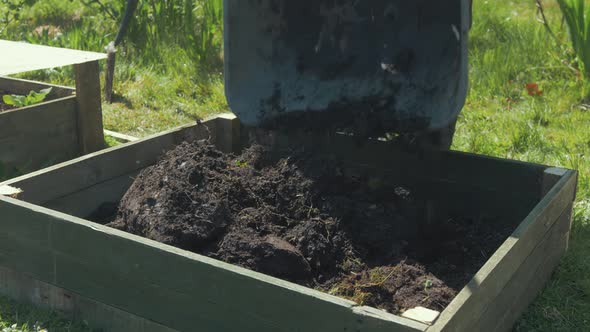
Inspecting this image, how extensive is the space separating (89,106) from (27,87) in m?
0.62

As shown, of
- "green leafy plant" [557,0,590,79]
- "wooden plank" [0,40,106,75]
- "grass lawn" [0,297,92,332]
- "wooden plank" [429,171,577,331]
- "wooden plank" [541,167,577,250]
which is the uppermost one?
"green leafy plant" [557,0,590,79]

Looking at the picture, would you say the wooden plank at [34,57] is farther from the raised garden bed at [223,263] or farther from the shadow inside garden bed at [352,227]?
the shadow inside garden bed at [352,227]

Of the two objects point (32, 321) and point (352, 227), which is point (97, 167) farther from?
point (352, 227)

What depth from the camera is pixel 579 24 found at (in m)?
4.84

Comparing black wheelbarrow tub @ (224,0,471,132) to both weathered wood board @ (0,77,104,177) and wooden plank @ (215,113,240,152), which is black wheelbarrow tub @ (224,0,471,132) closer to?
wooden plank @ (215,113,240,152)

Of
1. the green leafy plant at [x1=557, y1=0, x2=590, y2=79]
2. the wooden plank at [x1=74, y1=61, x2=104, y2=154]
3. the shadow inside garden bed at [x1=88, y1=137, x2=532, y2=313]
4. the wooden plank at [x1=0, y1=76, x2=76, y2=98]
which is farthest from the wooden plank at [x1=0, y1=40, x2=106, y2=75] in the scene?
the green leafy plant at [x1=557, y1=0, x2=590, y2=79]

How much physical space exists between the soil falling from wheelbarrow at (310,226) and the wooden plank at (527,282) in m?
0.14

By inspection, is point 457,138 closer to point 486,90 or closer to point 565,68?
point 486,90

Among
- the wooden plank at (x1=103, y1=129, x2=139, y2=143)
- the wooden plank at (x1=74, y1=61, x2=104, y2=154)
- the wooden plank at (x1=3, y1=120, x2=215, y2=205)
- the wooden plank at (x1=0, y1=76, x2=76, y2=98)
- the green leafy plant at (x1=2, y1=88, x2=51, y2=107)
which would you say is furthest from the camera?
the wooden plank at (x1=103, y1=129, x2=139, y2=143)

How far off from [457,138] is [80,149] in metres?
2.17

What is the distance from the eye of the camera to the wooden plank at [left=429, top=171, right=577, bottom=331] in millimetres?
1995

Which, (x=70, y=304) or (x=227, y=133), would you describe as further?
(x=227, y=133)

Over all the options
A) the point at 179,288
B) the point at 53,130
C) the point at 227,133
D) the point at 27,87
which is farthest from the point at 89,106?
the point at 179,288

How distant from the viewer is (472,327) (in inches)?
83.9
